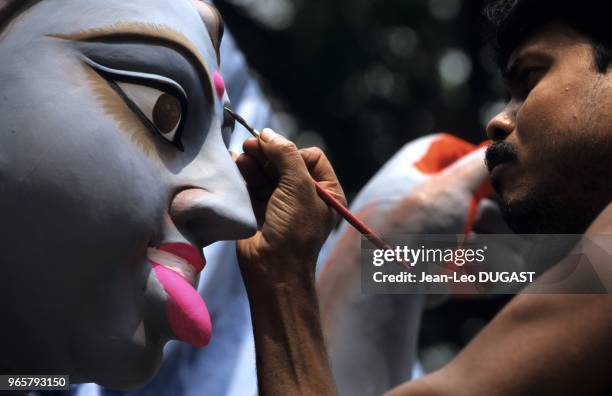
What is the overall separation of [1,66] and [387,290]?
1.13 m

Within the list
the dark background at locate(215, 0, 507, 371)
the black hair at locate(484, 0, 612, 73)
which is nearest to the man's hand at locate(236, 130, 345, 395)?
the black hair at locate(484, 0, 612, 73)

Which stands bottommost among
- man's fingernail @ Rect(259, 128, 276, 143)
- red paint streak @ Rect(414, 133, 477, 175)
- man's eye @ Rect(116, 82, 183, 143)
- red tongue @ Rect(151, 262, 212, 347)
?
red paint streak @ Rect(414, 133, 477, 175)

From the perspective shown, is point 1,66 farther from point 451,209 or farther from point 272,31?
point 272,31

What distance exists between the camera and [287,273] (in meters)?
1.69

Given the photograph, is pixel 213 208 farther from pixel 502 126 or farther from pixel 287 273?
pixel 502 126

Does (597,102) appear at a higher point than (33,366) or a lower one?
higher

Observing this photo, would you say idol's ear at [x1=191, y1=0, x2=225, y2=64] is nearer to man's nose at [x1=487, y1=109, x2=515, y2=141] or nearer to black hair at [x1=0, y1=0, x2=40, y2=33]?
black hair at [x1=0, y1=0, x2=40, y2=33]

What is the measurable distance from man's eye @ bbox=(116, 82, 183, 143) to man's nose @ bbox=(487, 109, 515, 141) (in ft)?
1.82

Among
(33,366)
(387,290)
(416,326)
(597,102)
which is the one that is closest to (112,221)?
(33,366)

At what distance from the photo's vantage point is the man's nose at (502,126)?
5.78 ft

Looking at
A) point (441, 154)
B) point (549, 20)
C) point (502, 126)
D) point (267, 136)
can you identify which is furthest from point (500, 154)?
point (441, 154)

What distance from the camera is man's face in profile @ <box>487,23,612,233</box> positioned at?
5.40ft

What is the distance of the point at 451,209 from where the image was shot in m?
2.55

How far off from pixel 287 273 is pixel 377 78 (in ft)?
15.4
